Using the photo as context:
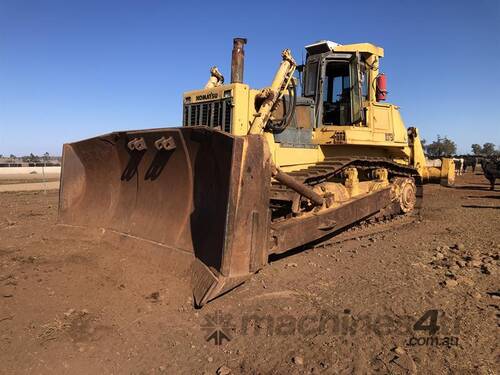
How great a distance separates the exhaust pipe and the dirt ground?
2.65 meters

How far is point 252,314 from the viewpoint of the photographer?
3.83m

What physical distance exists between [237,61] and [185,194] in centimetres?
249

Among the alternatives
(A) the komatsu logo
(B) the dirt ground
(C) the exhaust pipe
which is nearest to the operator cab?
(C) the exhaust pipe

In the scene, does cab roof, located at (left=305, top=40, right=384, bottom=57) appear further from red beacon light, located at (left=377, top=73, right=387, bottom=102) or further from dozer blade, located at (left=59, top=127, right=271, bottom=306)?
dozer blade, located at (left=59, top=127, right=271, bottom=306)

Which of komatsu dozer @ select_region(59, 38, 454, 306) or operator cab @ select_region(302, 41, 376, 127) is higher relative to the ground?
operator cab @ select_region(302, 41, 376, 127)

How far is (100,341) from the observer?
3311 mm

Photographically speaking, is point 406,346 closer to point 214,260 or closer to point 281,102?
point 214,260

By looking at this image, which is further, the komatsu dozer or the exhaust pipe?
the exhaust pipe

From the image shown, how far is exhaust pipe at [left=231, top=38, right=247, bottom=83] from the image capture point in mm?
6379

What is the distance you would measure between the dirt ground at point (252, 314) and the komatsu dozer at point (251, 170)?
34 centimetres

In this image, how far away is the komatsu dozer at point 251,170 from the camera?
4078mm

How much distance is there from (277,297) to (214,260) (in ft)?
2.40

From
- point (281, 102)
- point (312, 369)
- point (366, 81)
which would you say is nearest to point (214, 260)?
point (312, 369)
